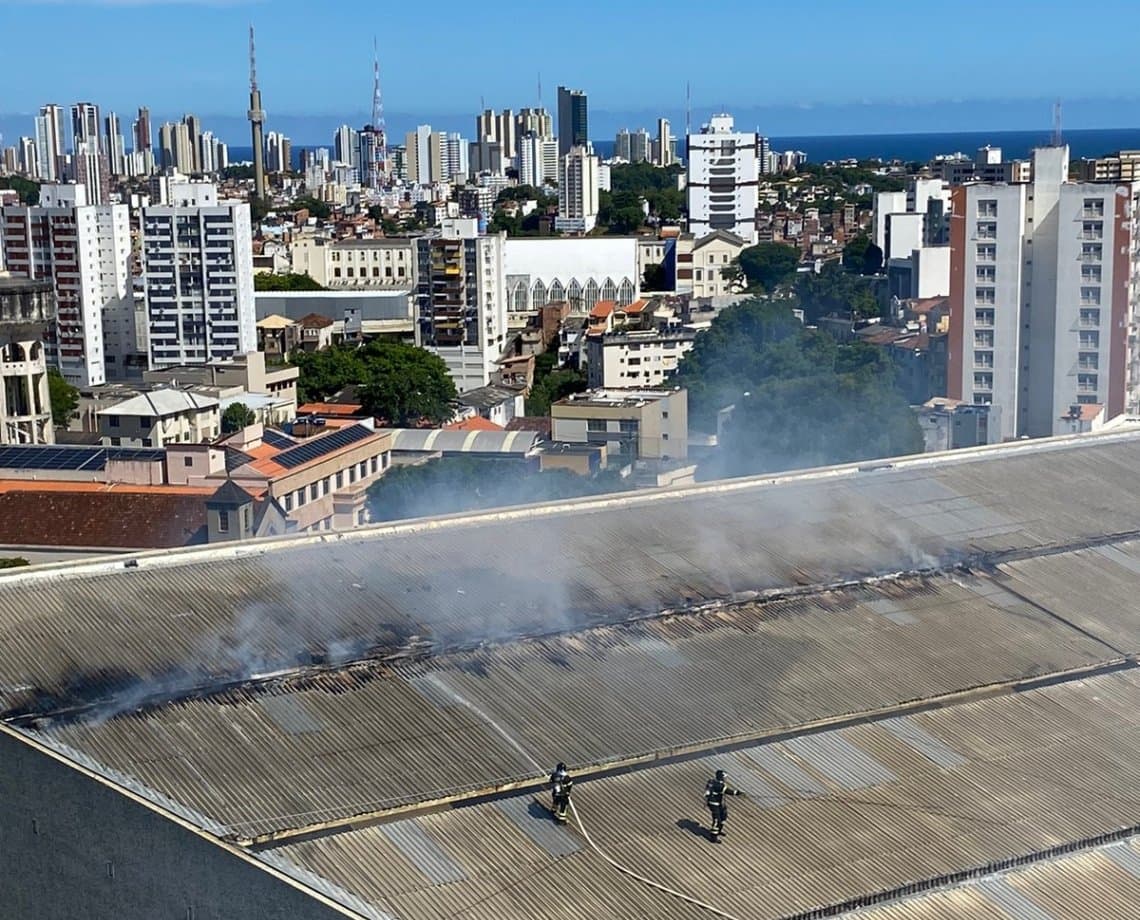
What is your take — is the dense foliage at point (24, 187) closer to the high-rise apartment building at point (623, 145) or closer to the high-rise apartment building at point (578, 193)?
the high-rise apartment building at point (578, 193)

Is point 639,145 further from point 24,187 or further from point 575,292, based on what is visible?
point 575,292

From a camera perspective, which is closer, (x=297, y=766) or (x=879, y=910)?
(x=879, y=910)

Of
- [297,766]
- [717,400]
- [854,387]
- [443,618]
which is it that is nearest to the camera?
[297,766]

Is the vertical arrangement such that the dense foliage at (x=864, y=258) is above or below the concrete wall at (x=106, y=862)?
above

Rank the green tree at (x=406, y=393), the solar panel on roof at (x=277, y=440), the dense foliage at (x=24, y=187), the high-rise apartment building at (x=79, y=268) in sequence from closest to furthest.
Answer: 1. the solar panel on roof at (x=277, y=440)
2. the green tree at (x=406, y=393)
3. the high-rise apartment building at (x=79, y=268)
4. the dense foliage at (x=24, y=187)

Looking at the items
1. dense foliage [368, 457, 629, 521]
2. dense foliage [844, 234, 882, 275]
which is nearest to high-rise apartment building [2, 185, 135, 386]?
dense foliage [368, 457, 629, 521]

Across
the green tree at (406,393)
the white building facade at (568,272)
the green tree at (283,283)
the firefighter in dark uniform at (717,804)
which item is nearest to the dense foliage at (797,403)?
the green tree at (406,393)

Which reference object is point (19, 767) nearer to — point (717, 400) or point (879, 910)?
point (879, 910)

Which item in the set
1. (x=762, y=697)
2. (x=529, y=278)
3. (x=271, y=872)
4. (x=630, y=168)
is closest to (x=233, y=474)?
(x=762, y=697)
